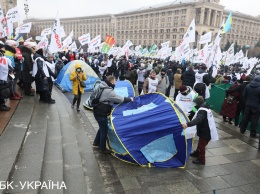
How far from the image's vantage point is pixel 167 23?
95125 millimetres

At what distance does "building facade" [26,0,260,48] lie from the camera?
87.2 meters

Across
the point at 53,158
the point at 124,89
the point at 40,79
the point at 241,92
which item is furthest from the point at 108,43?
the point at 53,158

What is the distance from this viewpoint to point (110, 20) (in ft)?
374

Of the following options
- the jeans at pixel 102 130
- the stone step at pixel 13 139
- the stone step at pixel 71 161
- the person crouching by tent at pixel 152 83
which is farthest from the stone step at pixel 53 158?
the person crouching by tent at pixel 152 83

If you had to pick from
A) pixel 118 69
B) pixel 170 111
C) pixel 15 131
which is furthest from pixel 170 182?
pixel 118 69

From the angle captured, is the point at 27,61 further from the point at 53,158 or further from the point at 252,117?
the point at 252,117

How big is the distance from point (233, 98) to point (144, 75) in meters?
4.38

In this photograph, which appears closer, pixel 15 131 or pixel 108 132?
pixel 15 131

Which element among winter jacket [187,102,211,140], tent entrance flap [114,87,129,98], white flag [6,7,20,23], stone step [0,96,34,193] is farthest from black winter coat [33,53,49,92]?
winter jacket [187,102,211,140]

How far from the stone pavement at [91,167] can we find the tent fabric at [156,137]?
0.20 meters

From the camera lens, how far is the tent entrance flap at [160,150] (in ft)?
15.0

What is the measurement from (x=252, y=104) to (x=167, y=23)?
94.0 m

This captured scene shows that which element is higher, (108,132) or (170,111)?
(170,111)

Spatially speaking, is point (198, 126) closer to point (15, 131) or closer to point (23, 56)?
point (15, 131)
